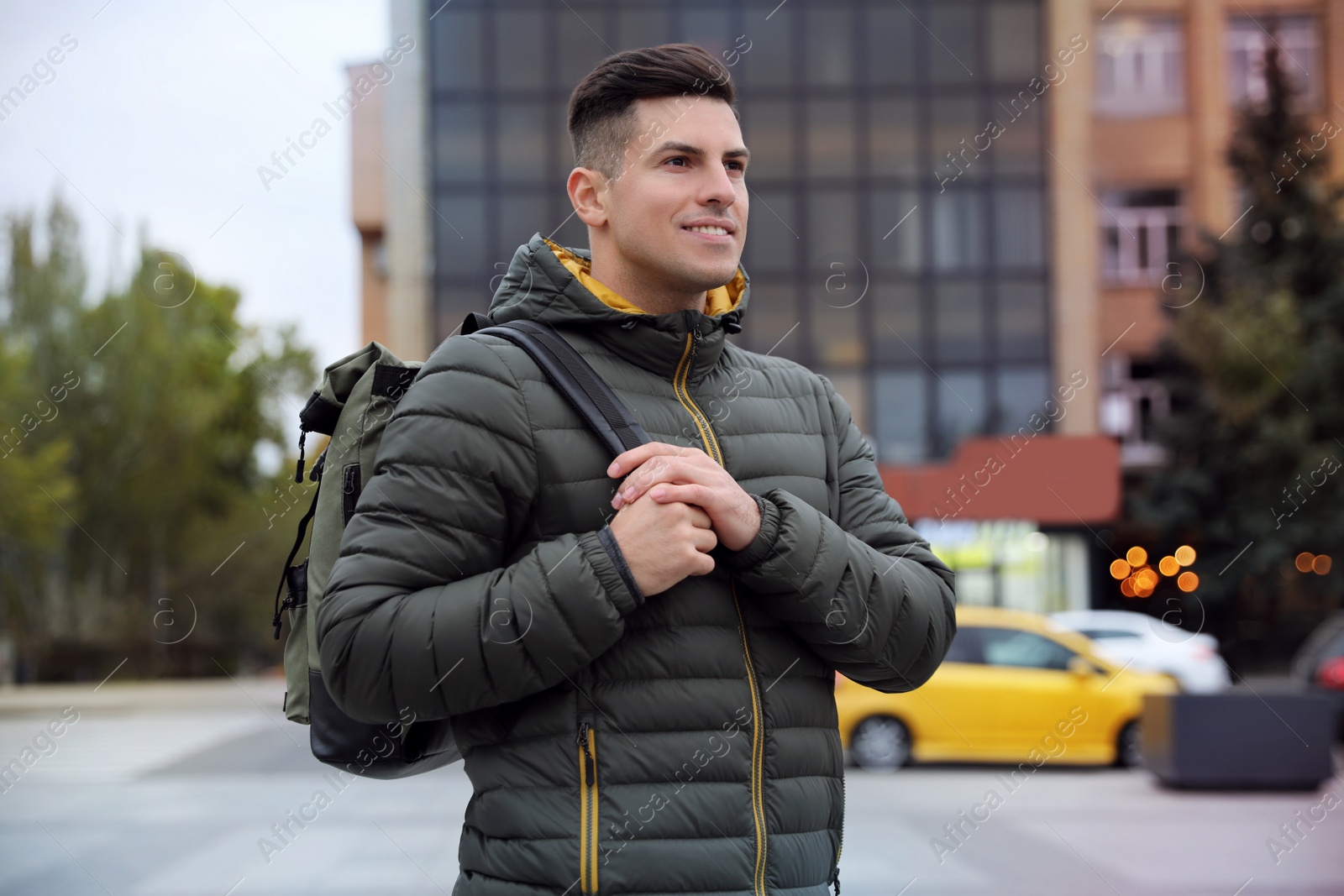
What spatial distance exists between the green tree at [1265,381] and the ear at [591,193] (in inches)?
1011

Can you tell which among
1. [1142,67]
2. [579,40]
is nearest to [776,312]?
[579,40]

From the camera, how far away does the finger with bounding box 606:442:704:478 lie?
75.0 inches

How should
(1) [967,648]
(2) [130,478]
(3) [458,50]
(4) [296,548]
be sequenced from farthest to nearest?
(2) [130,478] < (3) [458,50] < (1) [967,648] < (4) [296,548]

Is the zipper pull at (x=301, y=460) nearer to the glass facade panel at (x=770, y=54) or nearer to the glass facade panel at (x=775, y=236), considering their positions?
the glass facade panel at (x=775, y=236)

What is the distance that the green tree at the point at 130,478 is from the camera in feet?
109

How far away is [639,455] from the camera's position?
192 cm

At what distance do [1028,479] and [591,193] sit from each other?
25951 millimetres

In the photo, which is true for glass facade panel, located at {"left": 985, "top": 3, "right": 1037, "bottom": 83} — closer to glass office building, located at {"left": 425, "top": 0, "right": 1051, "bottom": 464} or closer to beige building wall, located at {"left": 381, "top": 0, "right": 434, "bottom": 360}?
glass office building, located at {"left": 425, "top": 0, "right": 1051, "bottom": 464}

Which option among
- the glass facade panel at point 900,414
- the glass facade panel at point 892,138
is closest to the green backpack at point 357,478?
the glass facade panel at point 900,414

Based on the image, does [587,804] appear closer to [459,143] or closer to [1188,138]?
[459,143]

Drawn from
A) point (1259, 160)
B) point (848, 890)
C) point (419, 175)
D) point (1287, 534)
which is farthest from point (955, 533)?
point (848, 890)

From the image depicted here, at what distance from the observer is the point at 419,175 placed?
2791cm

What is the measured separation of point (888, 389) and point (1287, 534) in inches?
324

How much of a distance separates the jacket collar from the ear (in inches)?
3.4
